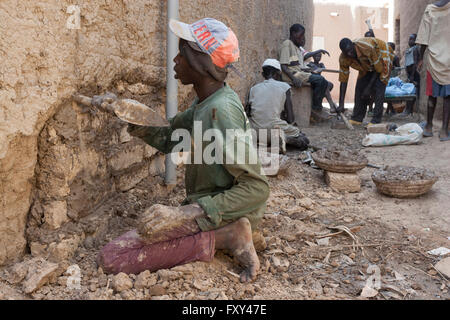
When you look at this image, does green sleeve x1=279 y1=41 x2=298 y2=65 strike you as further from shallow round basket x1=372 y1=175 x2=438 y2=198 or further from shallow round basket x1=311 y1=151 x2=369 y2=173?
shallow round basket x1=372 y1=175 x2=438 y2=198

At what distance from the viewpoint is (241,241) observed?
1996mm

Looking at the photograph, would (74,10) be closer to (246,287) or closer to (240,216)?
(240,216)

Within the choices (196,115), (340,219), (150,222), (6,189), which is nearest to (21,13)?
(6,189)

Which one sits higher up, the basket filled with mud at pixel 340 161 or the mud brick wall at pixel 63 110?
the mud brick wall at pixel 63 110

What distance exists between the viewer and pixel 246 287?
6.25ft

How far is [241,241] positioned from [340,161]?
2.23 m

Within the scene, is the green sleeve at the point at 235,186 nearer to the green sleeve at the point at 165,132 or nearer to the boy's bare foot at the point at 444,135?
the green sleeve at the point at 165,132

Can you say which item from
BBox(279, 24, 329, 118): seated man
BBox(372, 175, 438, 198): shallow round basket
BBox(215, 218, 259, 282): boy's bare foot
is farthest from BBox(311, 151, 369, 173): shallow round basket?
BBox(279, 24, 329, 118): seated man

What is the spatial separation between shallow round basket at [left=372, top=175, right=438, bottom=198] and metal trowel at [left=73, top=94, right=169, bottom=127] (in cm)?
221

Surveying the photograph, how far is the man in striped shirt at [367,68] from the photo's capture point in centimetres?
648

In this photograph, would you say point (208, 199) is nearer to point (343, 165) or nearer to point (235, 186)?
point (235, 186)

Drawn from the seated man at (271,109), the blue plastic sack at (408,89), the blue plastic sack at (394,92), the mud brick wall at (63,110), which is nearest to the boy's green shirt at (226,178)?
the mud brick wall at (63,110)

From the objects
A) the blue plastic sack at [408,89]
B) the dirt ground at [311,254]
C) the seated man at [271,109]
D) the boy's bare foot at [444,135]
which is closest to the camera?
the dirt ground at [311,254]

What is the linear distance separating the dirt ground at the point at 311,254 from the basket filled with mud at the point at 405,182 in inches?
2.9
